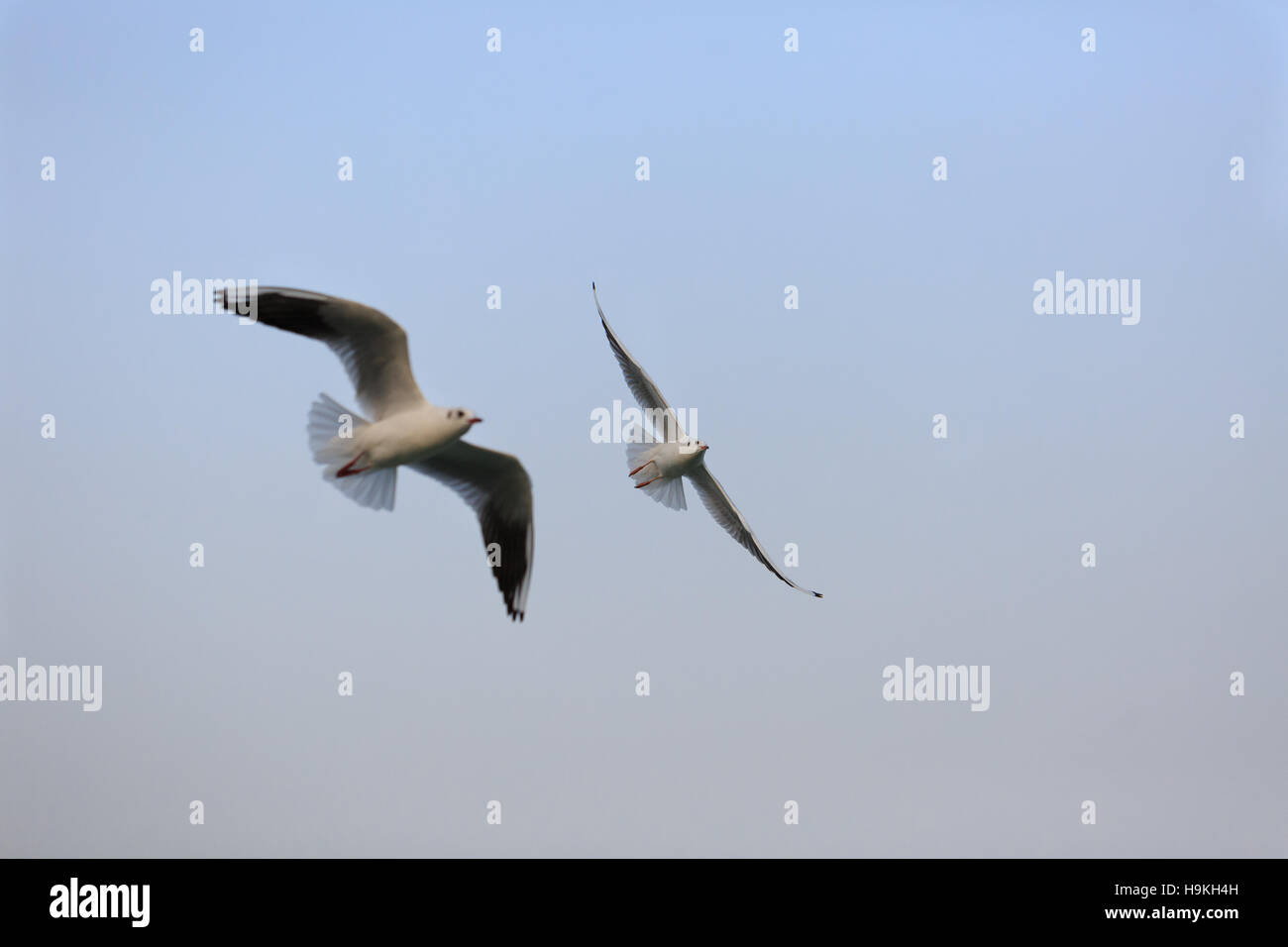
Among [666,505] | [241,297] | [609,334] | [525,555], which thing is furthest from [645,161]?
[241,297]

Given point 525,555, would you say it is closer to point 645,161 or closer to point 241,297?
point 241,297

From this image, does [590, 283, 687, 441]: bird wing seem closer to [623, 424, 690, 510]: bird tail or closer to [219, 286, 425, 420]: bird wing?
[623, 424, 690, 510]: bird tail

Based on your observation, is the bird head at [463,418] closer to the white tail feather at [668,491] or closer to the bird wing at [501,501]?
the bird wing at [501,501]

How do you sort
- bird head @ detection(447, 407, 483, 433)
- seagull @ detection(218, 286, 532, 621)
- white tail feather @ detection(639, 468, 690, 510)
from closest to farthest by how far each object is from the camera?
seagull @ detection(218, 286, 532, 621)
bird head @ detection(447, 407, 483, 433)
white tail feather @ detection(639, 468, 690, 510)

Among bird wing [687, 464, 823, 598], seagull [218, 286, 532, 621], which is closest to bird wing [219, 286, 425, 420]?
seagull [218, 286, 532, 621]

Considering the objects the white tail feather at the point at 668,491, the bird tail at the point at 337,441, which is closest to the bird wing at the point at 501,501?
the bird tail at the point at 337,441

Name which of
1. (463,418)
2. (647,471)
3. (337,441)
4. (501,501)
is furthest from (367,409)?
(647,471)

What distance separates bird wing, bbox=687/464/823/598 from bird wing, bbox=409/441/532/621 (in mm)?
829

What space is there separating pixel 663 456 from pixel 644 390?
0.93 feet

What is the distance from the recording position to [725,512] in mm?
5719

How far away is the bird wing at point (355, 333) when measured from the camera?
4.20 m

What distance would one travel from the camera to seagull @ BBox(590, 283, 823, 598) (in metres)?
5.25

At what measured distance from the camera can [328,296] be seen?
4285 mm
